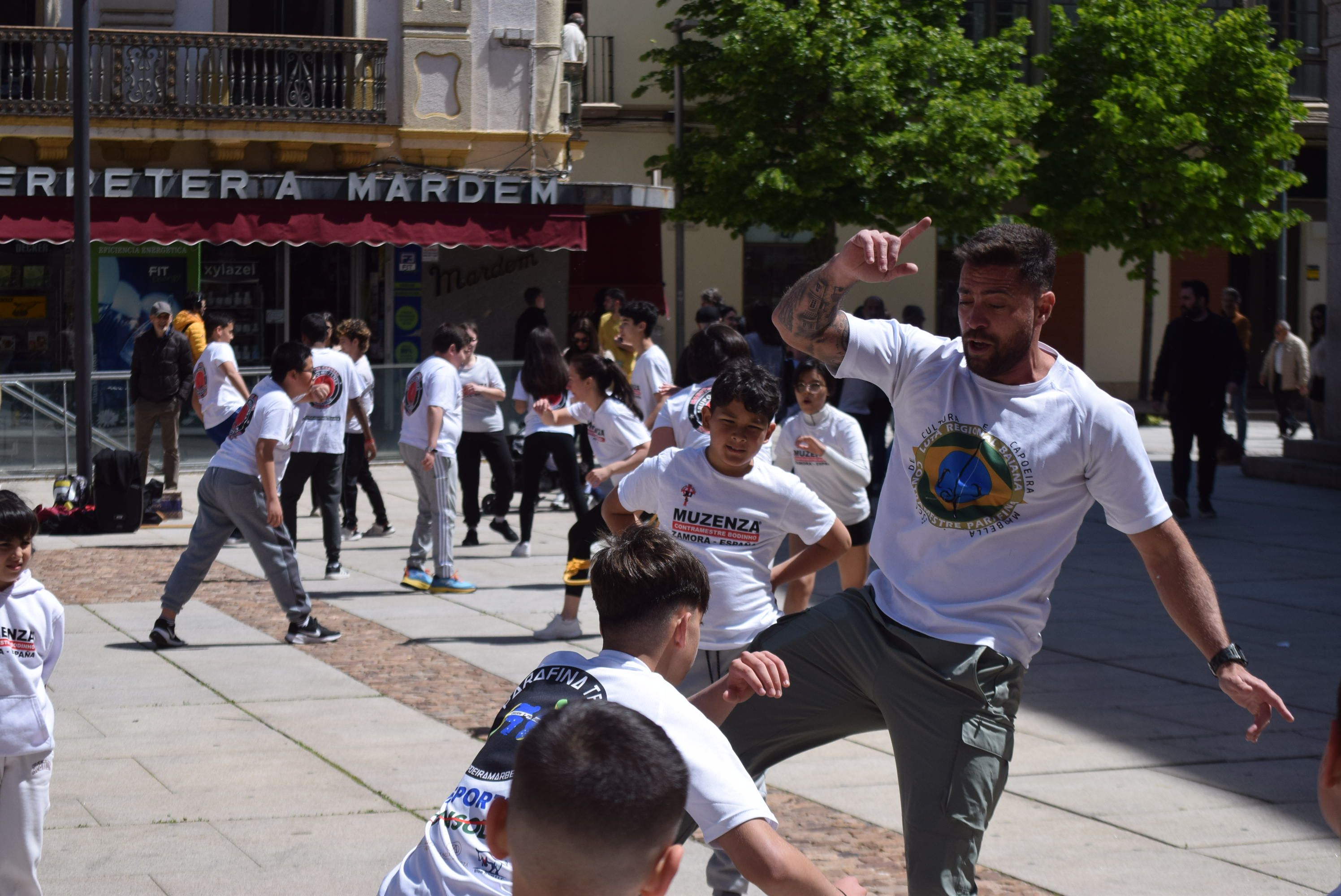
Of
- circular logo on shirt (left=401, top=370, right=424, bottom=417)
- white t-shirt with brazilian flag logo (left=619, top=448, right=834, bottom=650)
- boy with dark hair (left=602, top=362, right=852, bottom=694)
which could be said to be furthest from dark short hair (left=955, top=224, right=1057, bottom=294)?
circular logo on shirt (left=401, top=370, right=424, bottom=417)

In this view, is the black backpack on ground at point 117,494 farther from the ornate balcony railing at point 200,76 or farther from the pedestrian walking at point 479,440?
the ornate balcony railing at point 200,76

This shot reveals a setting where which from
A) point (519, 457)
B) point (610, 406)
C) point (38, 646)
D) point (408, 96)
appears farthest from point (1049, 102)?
point (38, 646)

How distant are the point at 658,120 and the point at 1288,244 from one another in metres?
12.9

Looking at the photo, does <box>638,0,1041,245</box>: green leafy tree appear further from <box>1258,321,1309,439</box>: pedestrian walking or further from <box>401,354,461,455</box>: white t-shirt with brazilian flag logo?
<box>401,354,461,455</box>: white t-shirt with brazilian flag logo

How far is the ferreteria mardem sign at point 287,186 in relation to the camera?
20.0 meters

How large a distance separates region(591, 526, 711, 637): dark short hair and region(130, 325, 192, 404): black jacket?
12614 mm

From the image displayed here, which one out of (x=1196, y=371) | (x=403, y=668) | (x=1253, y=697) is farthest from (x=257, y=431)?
(x=1196, y=371)

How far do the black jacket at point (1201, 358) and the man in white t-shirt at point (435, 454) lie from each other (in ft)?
20.1

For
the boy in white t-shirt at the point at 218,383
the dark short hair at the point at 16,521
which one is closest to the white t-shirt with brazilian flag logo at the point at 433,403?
the boy in white t-shirt at the point at 218,383

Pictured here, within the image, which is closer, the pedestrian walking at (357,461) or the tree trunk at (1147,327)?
the pedestrian walking at (357,461)

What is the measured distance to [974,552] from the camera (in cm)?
392

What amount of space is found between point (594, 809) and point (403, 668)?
21.4 feet

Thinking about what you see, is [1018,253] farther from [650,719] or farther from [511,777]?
[511,777]

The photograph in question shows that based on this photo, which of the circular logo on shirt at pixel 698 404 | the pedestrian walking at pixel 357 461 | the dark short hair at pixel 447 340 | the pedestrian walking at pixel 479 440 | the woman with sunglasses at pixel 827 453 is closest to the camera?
the circular logo on shirt at pixel 698 404
